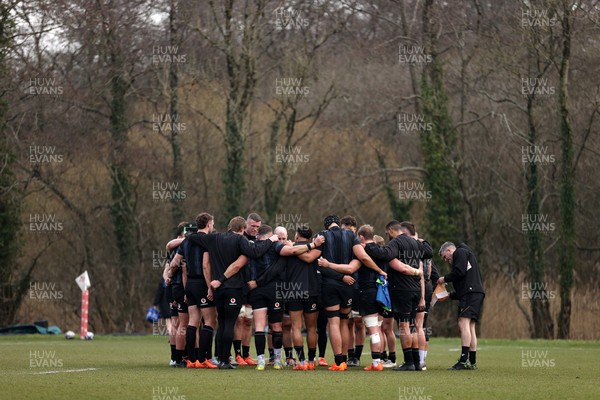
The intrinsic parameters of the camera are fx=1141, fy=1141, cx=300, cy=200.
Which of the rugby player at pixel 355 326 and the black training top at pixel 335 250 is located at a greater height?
the black training top at pixel 335 250

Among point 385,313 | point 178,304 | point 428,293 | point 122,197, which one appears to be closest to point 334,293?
point 385,313

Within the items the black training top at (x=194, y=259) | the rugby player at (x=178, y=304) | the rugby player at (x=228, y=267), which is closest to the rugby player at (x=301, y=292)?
the rugby player at (x=228, y=267)

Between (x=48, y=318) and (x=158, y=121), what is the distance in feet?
24.6

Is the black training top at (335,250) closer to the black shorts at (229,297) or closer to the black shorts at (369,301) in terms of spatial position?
the black shorts at (369,301)

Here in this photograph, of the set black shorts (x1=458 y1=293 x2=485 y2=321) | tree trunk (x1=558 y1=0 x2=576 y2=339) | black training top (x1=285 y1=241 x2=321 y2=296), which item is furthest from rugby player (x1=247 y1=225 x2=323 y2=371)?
tree trunk (x1=558 y1=0 x2=576 y2=339)

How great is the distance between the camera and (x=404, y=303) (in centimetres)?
1666

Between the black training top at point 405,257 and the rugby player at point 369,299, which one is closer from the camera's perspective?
the rugby player at point 369,299

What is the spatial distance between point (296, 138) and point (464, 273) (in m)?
24.5

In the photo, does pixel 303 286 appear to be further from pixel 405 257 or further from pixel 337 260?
pixel 405 257

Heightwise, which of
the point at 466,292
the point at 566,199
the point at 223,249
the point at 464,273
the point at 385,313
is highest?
the point at 566,199

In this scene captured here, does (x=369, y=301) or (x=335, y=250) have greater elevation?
(x=335, y=250)

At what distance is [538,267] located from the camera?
34.2 meters

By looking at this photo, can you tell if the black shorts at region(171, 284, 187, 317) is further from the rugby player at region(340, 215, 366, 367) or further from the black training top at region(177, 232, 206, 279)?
the rugby player at region(340, 215, 366, 367)

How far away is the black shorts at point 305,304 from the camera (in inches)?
653
